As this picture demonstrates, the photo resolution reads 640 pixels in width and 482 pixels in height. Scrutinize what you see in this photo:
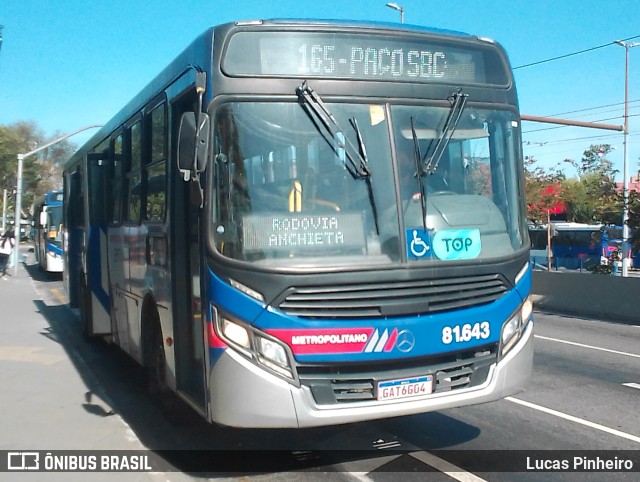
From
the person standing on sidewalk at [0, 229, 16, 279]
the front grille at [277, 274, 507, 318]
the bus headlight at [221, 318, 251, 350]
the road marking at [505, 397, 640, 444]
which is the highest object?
the front grille at [277, 274, 507, 318]

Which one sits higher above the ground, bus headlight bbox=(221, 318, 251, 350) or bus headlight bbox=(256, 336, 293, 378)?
bus headlight bbox=(221, 318, 251, 350)

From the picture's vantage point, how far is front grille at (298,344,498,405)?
494 cm

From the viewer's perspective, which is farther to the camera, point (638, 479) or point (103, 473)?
point (103, 473)

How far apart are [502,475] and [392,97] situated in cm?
297

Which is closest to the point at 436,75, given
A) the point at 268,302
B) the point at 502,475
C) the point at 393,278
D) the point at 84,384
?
the point at 393,278

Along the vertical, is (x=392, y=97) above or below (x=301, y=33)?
below

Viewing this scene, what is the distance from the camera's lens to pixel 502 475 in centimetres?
532

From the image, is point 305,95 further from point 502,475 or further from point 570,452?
point 570,452

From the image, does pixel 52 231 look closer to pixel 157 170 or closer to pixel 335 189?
pixel 157 170

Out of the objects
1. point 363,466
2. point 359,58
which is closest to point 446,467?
point 363,466

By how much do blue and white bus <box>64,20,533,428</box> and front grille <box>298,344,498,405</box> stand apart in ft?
0.03

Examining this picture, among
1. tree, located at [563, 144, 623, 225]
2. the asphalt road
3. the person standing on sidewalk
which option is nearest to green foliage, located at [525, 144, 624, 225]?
tree, located at [563, 144, 623, 225]

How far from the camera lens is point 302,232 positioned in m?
5.02

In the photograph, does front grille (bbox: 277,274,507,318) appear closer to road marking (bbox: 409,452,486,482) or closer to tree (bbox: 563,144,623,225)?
road marking (bbox: 409,452,486,482)
